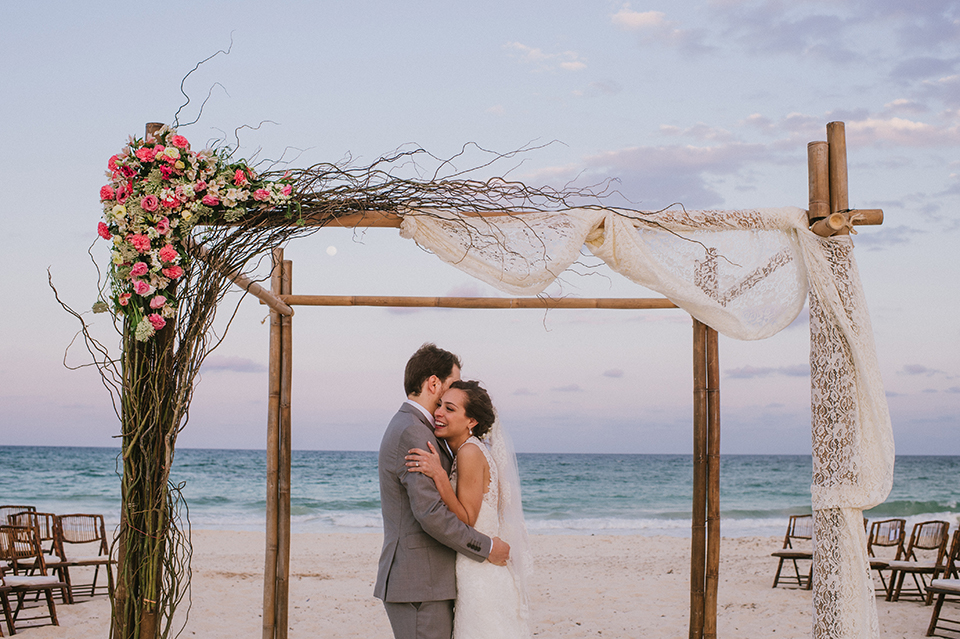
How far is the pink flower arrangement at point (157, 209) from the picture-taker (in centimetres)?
291

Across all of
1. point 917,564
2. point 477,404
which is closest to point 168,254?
point 477,404

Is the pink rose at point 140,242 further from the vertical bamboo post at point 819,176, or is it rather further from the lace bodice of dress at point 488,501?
the vertical bamboo post at point 819,176

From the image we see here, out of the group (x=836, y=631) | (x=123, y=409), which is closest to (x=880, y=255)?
(x=836, y=631)

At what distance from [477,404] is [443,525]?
1.89 ft

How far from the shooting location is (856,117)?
11211mm

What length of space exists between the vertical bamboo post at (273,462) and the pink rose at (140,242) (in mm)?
1675

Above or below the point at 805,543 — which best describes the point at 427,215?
above

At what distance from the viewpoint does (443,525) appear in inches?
122

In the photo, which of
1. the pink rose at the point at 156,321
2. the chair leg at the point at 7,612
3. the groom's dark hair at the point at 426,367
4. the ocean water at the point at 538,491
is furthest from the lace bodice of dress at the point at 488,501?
the ocean water at the point at 538,491

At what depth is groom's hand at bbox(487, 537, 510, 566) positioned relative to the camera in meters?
3.27

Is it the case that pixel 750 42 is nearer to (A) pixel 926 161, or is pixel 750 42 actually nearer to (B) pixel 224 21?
(A) pixel 926 161

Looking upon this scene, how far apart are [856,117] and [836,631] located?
9900 mm

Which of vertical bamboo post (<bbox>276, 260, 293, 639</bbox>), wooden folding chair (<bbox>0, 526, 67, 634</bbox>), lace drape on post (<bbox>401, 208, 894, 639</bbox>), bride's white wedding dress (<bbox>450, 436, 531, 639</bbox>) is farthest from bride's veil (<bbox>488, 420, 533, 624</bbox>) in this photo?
wooden folding chair (<bbox>0, 526, 67, 634</bbox>)

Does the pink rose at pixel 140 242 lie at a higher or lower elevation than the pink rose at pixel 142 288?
higher
